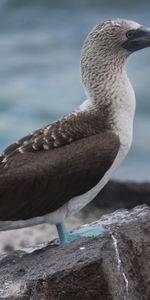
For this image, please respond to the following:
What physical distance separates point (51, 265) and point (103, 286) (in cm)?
51

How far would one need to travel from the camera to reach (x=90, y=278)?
9000 millimetres

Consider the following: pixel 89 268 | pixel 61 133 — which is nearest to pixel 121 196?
pixel 61 133

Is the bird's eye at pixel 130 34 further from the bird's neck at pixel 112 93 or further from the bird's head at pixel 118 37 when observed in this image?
the bird's neck at pixel 112 93

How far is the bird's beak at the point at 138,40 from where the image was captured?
10719 mm

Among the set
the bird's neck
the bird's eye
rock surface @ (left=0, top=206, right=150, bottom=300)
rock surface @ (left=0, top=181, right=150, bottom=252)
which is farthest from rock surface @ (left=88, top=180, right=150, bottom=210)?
rock surface @ (left=0, top=206, right=150, bottom=300)

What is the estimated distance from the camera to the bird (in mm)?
9867

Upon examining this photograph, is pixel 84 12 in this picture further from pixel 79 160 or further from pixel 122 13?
pixel 79 160

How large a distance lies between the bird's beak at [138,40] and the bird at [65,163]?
52 cm

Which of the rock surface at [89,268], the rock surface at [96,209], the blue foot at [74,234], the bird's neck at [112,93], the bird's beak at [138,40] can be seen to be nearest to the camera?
the rock surface at [89,268]

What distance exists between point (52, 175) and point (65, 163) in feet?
0.48

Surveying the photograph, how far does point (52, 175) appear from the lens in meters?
9.95

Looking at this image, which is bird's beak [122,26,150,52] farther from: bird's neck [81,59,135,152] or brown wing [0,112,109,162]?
brown wing [0,112,109,162]

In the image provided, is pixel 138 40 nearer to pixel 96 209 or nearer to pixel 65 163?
pixel 65 163

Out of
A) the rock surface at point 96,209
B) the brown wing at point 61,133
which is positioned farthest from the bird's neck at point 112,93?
the rock surface at point 96,209
